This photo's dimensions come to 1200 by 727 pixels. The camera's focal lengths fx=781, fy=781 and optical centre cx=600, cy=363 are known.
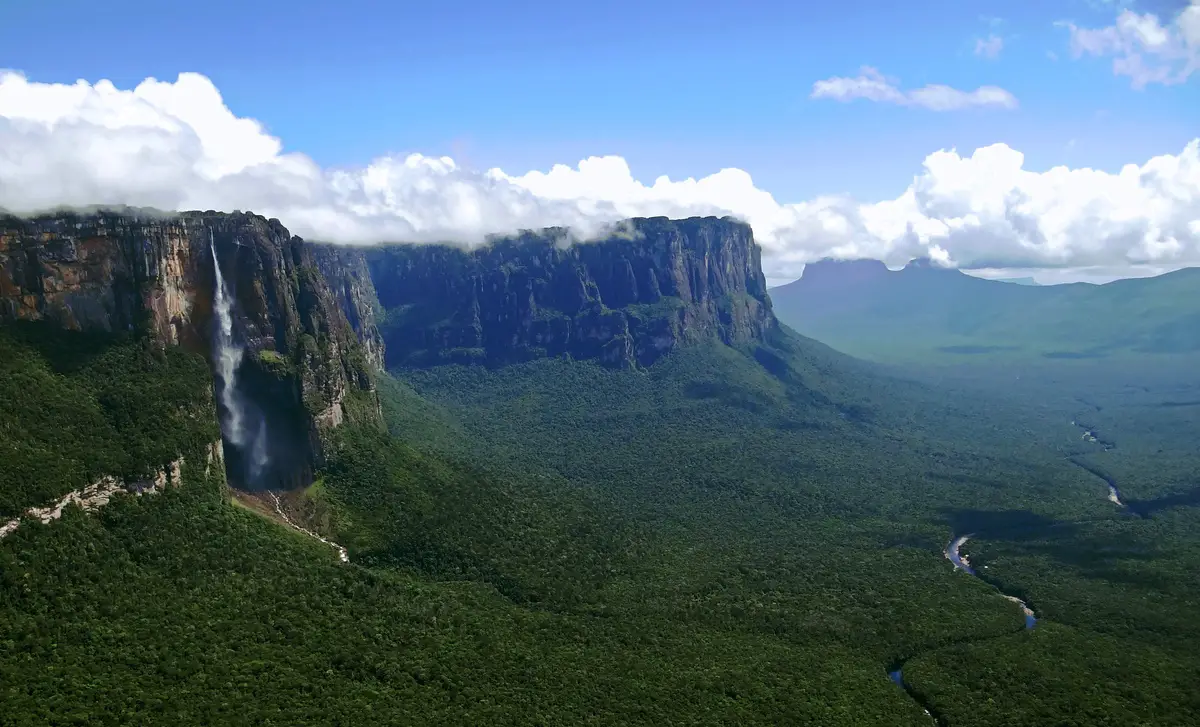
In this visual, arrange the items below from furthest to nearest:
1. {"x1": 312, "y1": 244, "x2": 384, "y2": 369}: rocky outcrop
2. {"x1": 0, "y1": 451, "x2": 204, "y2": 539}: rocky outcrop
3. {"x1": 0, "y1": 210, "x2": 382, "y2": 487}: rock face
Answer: {"x1": 312, "y1": 244, "x2": 384, "y2": 369}: rocky outcrop → {"x1": 0, "y1": 210, "x2": 382, "y2": 487}: rock face → {"x1": 0, "y1": 451, "x2": 204, "y2": 539}: rocky outcrop

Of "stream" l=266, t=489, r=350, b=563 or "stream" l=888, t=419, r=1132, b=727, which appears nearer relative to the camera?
"stream" l=888, t=419, r=1132, b=727

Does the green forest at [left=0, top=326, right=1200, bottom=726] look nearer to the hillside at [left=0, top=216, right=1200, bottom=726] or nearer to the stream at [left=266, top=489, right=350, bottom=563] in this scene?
the hillside at [left=0, top=216, right=1200, bottom=726]

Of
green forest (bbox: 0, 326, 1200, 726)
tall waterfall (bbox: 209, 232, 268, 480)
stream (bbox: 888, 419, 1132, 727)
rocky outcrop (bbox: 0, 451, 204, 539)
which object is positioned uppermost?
tall waterfall (bbox: 209, 232, 268, 480)

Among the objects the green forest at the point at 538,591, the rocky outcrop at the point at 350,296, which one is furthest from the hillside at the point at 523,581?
the rocky outcrop at the point at 350,296

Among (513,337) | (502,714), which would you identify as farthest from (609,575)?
(513,337)

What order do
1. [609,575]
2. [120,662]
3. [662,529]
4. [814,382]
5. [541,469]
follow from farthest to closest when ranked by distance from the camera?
[814,382] < [541,469] < [662,529] < [609,575] < [120,662]

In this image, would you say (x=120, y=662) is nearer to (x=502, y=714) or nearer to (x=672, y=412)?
(x=502, y=714)

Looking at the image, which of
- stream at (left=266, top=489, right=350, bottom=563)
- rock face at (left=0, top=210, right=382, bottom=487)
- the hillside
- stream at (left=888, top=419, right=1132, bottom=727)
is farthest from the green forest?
rock face at (left=0, top=210, right=382, bottom=487)

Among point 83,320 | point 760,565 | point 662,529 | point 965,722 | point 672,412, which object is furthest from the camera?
point 672,412
